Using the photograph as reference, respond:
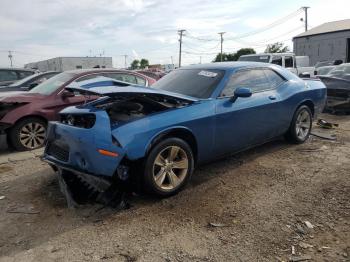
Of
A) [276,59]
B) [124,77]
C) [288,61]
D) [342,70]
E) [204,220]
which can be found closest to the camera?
[204,220]

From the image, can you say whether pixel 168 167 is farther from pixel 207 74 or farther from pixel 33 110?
pixel 33 110

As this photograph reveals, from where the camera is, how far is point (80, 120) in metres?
4.39

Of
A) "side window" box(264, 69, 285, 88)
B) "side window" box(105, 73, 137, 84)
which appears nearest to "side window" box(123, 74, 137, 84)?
"side window" box(105, 73, 137, 84)

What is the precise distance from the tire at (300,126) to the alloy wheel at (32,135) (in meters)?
4.56

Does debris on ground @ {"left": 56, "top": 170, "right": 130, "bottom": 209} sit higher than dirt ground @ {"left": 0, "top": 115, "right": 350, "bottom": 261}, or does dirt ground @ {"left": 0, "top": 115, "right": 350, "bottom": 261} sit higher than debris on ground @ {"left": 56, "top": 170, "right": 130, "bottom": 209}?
debris on ground @ {"left": 56, "top": 170, "right": 130, "bottom": 209}

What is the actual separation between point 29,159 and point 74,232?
10.0 ft

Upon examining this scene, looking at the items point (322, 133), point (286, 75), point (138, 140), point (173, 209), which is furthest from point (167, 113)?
point (322, 133)

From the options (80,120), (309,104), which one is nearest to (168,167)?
(80,120)

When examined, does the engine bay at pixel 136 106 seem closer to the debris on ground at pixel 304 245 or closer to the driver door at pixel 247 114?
the driver door at pixel 247 114

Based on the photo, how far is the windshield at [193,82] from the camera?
16.4ft

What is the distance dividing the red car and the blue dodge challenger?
2.37m

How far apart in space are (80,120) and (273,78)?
3280mm

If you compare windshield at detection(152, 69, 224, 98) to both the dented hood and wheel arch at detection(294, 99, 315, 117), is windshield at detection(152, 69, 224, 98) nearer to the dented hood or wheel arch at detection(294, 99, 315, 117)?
the dented hood

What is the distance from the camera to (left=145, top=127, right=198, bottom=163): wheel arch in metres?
4.10
